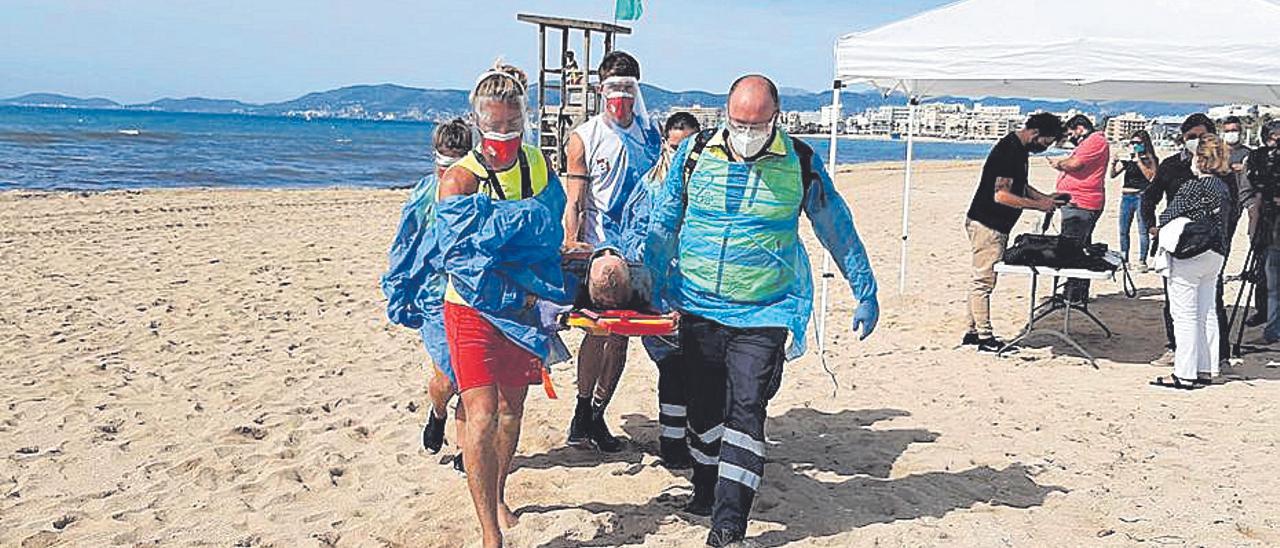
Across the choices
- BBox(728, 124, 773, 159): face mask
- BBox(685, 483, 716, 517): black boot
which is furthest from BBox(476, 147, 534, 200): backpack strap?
BBox(685, 483, 716, 517): black boot

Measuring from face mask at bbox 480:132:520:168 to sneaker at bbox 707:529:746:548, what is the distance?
151 cm

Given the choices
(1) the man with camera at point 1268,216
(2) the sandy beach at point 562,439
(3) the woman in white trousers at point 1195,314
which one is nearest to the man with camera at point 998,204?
(2) the sandy beach at point 562,439

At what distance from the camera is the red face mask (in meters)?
4.72

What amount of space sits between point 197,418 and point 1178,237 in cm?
543

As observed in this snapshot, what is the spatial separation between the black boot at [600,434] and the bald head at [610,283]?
4.26 ft

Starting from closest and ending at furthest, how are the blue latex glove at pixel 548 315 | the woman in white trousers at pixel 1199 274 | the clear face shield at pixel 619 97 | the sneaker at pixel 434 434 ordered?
the blue latex glove at pixel 548 315, the clear face shield at pixel 619 97, the sneaker at pixel 434 434, the woman in white trousers at pixel 1199 274

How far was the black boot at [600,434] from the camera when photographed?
511 centimetres

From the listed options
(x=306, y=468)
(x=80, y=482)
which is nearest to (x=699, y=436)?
(x=306, y=468)

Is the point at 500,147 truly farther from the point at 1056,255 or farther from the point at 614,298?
the point at 1056,255

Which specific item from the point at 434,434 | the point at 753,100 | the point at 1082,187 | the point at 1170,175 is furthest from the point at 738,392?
the point at 1170,175

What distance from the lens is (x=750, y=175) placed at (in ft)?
12.6

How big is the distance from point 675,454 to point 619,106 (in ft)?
5.01

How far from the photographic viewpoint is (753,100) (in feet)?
12.3

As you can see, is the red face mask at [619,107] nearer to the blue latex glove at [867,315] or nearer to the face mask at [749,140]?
the face mask at [749,140]
